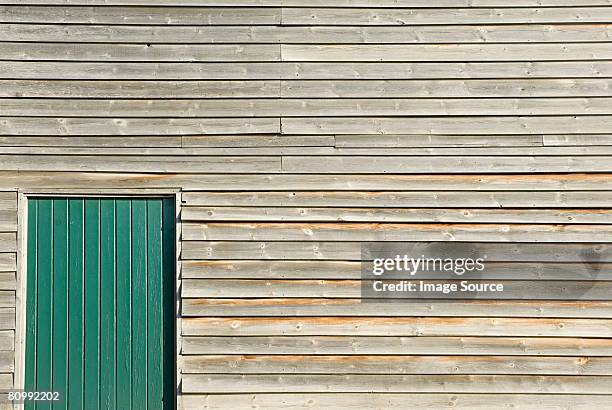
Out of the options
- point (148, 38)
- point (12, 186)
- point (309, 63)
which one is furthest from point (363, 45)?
point (12, 186)

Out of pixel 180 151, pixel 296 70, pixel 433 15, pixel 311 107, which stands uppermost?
pixel 433 15

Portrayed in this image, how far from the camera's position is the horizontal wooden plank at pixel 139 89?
579 cm

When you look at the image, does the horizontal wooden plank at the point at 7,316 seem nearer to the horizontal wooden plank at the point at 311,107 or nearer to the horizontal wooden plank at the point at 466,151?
the horizontal wooden plank at the point at 311,107

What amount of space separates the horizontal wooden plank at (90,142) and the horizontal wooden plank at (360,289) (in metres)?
1.10

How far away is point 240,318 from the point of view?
18.5 feet

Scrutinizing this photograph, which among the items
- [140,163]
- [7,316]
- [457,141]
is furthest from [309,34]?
[7,316]

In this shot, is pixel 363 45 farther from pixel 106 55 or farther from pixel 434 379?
pixel 434 379

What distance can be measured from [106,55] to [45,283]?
1.84 meters

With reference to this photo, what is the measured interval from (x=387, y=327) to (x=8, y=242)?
2.98m

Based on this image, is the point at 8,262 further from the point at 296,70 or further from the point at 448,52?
the point at 448,52

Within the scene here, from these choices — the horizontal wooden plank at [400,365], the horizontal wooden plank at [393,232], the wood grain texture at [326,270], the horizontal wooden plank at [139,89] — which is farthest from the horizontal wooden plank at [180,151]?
the horizontal wooden plank at [400,365]

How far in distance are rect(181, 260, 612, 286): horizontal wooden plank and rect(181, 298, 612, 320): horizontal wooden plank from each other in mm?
182

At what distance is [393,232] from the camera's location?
225 inches

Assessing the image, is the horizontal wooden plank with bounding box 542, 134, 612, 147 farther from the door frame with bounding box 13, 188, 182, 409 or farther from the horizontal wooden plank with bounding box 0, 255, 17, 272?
the horizontal wooden plank with bounding box 0, 255, 17, 272
